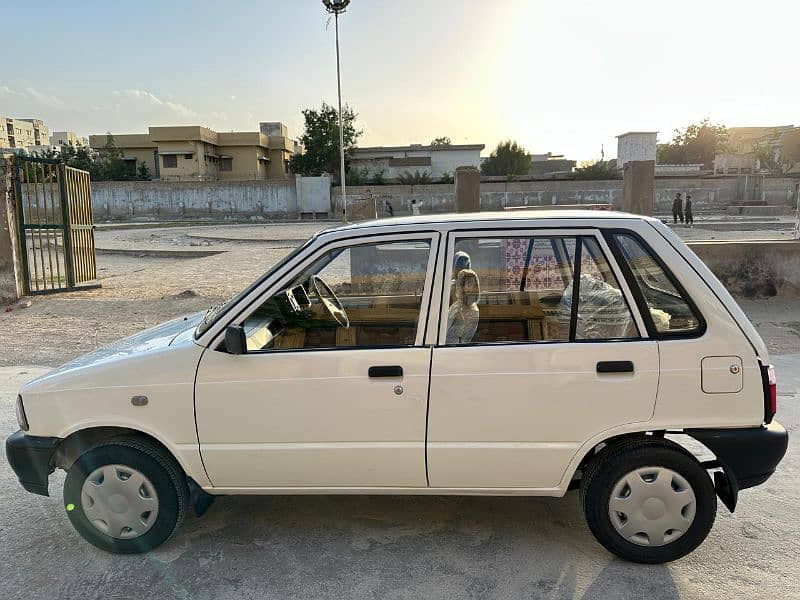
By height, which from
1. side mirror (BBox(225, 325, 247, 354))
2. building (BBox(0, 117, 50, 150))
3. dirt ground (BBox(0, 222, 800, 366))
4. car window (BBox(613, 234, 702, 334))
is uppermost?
building (BBox(0, 117, 50, 150))

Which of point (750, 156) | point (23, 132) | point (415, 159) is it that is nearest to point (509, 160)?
point (415, 159)

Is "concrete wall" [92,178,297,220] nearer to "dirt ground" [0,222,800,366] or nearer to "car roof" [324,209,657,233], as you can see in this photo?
"dirt ground" [0,222,800,366]

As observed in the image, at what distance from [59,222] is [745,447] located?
13.3 meters

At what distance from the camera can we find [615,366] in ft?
9.19

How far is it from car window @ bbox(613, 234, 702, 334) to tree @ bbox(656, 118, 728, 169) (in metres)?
89.1

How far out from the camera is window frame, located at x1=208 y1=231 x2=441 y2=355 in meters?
2.94

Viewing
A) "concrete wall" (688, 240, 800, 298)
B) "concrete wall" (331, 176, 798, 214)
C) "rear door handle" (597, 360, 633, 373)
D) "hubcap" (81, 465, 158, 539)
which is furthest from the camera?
"concrete wall" (331, 176, 798, 214)

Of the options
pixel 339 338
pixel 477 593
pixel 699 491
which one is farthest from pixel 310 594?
pixel 699 491

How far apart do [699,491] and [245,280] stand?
12.5 meters

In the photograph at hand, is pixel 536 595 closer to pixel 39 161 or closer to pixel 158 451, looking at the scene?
pixel 158 451

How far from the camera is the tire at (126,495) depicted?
9.95 feet

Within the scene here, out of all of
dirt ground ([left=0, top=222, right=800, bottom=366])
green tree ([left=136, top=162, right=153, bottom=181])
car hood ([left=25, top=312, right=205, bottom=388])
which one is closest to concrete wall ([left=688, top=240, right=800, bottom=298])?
dirt ground ([left=0, top=222, right=800, bottom=366])

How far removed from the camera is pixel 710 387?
2.81 m

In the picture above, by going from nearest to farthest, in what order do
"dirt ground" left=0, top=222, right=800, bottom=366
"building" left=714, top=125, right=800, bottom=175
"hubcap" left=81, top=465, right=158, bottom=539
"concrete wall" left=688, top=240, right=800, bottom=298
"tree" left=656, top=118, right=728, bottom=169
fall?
"hubcap" left=81, top=465, right=158, bottom=539, "dirt ground" left=0, top=222, right=800, bottom=366, "concrete wall" left=688, top=240, right=800, bottom=298, "building" left=714, top=125, right=800, bottom=175, "tree" left=656, top=118, right=728, bottom=169
